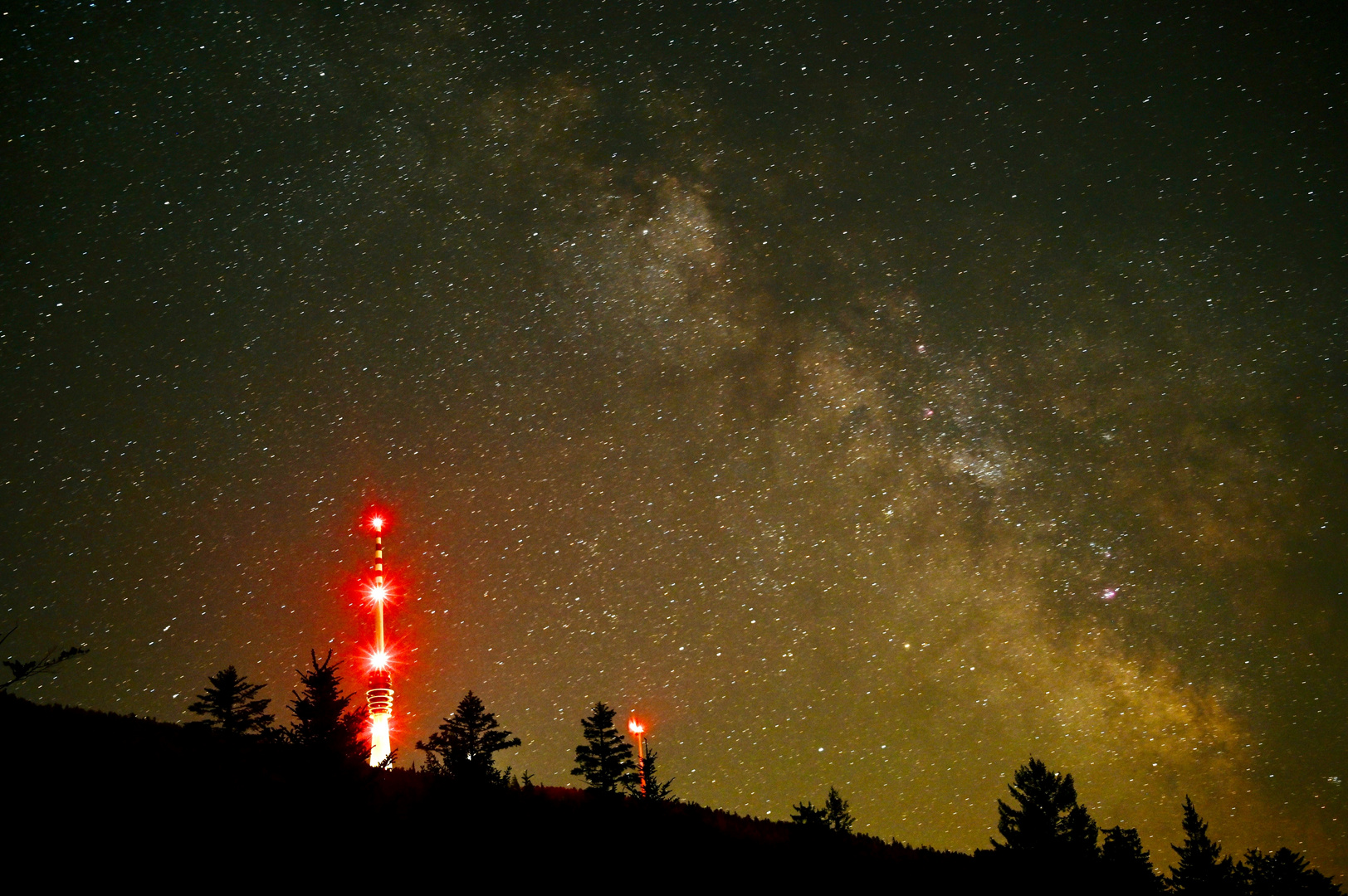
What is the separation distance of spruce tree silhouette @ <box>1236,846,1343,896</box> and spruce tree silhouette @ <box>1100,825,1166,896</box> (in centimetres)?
359

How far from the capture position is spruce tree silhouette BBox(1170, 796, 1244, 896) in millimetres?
28938

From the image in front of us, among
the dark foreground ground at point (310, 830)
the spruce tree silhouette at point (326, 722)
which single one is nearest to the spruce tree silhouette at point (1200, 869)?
the dark foreground ground at point (310, 830)

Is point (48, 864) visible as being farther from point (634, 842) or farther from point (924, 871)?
point (924, 871)

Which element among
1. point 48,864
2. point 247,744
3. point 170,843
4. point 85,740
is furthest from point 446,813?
point 247,744

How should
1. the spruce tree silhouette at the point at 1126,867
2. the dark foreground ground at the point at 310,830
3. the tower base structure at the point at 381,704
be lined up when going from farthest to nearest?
the tower base structure at the point at 381,704, the spruce tree silhouette at the point at 1126,867, the dark foreground ground at the point at 310,830

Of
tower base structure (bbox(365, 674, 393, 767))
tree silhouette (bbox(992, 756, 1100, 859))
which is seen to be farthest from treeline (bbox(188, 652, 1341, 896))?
tower base structure (bbox(365, 674, 393, 767))

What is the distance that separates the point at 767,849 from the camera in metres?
20.5

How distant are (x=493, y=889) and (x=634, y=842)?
4.78 meters

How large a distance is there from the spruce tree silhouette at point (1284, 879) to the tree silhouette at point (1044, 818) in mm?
5925

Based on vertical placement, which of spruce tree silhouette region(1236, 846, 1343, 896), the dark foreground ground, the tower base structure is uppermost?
the tower base structure

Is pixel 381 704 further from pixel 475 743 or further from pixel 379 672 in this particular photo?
pixel 475 743

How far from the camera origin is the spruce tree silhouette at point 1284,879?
94.6 feet

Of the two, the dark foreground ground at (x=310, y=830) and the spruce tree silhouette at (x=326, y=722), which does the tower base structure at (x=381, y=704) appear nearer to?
the dark foreground ground at (x=310, y=830)

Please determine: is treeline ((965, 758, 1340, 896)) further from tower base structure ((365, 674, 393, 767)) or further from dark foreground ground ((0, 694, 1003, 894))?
tower base structure ((365, 674, 393, 767))
